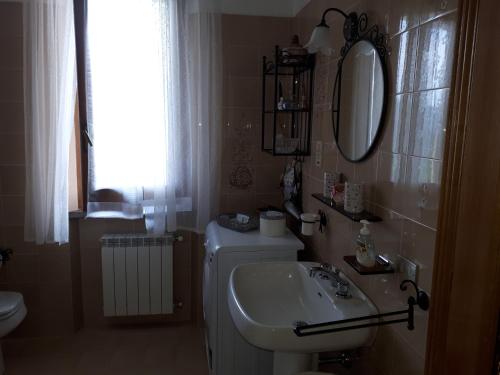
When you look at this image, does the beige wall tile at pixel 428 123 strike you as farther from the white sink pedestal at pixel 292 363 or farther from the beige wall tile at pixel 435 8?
the white sink pedestal at pixel 292 363

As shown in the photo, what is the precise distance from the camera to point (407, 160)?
131 cm

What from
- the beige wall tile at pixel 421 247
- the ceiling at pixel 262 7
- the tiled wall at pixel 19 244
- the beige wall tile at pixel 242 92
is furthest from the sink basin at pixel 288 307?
the ceiling at pixel 262 7

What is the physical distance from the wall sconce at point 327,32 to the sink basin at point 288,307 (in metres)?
0.99

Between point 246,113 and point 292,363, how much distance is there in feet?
5.20

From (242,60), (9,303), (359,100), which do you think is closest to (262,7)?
(242,60)

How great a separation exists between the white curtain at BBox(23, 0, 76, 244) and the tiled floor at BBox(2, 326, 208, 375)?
2.36 feet

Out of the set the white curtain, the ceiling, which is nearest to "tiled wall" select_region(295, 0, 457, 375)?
the ceiling

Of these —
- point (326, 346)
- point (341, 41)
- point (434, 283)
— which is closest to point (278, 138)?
point (341, 41)

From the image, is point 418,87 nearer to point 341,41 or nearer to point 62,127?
point 341,41

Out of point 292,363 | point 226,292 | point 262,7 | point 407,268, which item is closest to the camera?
point 407,268

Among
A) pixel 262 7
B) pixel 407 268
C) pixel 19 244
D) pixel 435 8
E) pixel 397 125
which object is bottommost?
pixel 19 244

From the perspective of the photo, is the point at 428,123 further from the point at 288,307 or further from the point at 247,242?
the point at 247,242

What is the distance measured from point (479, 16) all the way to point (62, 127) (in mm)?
2200

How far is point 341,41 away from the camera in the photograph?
1.85 meters
